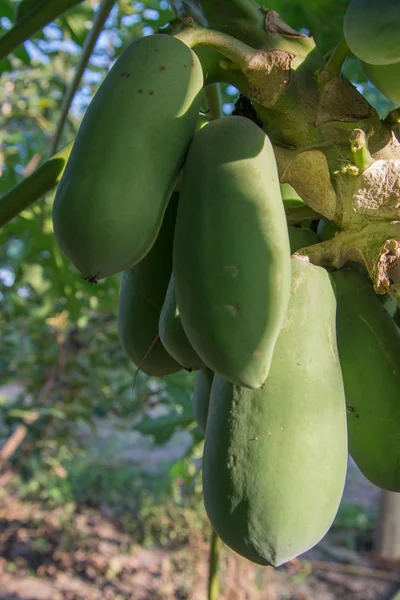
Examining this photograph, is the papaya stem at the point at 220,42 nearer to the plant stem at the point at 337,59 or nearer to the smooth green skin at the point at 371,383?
the plant stem at the point at 337,59

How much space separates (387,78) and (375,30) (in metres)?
0.11

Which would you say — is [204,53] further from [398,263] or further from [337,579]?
[337,579]

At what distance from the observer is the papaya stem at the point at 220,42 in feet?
2.51

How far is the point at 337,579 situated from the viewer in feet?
13.7

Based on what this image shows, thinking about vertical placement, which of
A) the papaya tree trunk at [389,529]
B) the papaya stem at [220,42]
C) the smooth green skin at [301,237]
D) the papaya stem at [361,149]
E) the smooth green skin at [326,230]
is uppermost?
the papaya stem at [220,42]

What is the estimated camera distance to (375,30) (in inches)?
25.1

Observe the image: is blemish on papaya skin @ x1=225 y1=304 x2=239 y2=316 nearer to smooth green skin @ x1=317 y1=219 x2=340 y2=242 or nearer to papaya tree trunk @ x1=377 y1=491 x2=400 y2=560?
smooth green skin @ x1=317 y1=219 x2=340 y2=242

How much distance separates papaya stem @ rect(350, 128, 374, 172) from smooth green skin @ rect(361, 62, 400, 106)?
45 mm

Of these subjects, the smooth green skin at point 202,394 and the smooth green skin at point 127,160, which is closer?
the smooth green skin at point 127,160

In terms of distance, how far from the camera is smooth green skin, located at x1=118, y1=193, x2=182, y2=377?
33.3 inches

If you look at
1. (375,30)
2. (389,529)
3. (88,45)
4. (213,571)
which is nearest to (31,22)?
(88,45)

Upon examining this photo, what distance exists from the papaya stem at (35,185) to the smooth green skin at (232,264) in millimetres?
252

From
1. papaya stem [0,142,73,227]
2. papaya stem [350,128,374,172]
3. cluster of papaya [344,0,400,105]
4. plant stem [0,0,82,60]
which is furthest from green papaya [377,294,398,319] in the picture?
plant stem [0,0,82,60]

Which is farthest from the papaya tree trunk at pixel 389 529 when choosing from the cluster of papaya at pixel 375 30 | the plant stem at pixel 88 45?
the cluster of papaya at pixel 375 30
